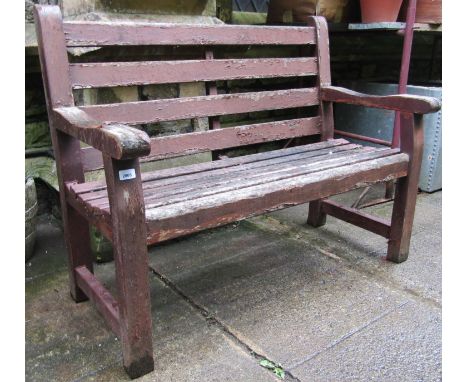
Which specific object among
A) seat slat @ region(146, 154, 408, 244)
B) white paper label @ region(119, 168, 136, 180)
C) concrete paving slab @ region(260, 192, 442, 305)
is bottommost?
concrete paving slab @ region(260, 192, 442, 305)

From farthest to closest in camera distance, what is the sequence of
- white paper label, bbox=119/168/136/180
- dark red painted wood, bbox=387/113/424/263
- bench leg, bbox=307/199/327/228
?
bench leg, bbox=307/199/327/228 → dark red painted wood, bbox=387/113/424/263 → white paper label, bbox=119/168/136/180

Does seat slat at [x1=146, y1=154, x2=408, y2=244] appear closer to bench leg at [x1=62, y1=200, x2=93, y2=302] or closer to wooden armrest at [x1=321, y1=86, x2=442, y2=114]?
wooden armrest at [x1=321, y1=86, x2=442, y2=114]

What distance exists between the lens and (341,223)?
2.82 m

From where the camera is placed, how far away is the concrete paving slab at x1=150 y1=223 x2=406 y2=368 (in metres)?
1.75

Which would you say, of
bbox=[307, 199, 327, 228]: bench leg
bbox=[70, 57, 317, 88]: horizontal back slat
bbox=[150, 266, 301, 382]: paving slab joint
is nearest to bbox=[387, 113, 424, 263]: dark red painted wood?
bbox=[307, 199, 327, 228]: bench leg

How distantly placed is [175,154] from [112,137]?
0.78m

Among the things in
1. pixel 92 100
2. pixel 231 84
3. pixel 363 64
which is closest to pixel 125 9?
pixel 92 100

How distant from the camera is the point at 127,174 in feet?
4.40

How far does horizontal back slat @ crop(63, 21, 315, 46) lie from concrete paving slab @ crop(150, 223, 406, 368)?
1052mm

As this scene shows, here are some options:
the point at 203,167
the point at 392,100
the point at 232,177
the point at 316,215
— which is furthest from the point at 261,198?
the point at 316,215

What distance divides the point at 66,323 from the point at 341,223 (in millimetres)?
1673

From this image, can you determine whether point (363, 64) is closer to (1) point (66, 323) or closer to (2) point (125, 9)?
(2) point (125, 9)

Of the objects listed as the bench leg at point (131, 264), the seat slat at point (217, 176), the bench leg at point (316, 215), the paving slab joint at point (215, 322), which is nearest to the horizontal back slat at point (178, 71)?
the seat slat at point (217, 176)

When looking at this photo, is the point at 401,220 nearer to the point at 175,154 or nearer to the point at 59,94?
the point at 175,154
